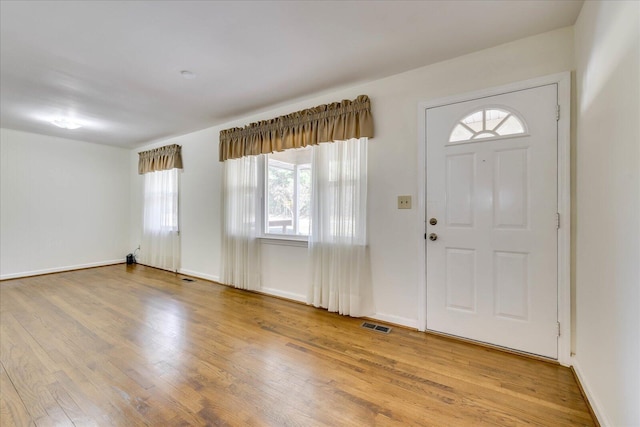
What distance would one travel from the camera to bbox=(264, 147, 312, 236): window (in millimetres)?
3609

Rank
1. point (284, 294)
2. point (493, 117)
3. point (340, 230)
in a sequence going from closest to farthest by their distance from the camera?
point (493, 117), point (340, 230), point (284, 294)

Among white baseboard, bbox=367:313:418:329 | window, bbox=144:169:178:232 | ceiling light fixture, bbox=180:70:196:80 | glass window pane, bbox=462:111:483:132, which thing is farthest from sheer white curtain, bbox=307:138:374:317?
window, bbox=144:169:178:232

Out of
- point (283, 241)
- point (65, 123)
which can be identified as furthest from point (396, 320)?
point (65, 123)

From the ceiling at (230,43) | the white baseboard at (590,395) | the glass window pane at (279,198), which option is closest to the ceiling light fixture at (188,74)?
the ceiling at (230,43)

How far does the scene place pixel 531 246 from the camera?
2125mm

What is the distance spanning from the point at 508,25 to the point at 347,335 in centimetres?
276

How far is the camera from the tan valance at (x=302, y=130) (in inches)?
113

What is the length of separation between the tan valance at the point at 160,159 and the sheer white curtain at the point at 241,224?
1.33m

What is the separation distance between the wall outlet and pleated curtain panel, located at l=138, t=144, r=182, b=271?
12.9 ft

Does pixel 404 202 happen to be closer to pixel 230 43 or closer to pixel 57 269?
pixel 230 43

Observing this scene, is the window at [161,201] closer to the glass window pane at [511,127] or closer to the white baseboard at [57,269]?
the white baseboard at [57,269]

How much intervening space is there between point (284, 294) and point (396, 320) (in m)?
1.49

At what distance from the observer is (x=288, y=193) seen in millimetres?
3789

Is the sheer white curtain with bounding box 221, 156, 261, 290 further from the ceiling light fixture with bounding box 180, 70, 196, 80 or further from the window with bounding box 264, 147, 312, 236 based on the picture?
the ceiling light fixture with bounding box 180, 70, 196, 80
